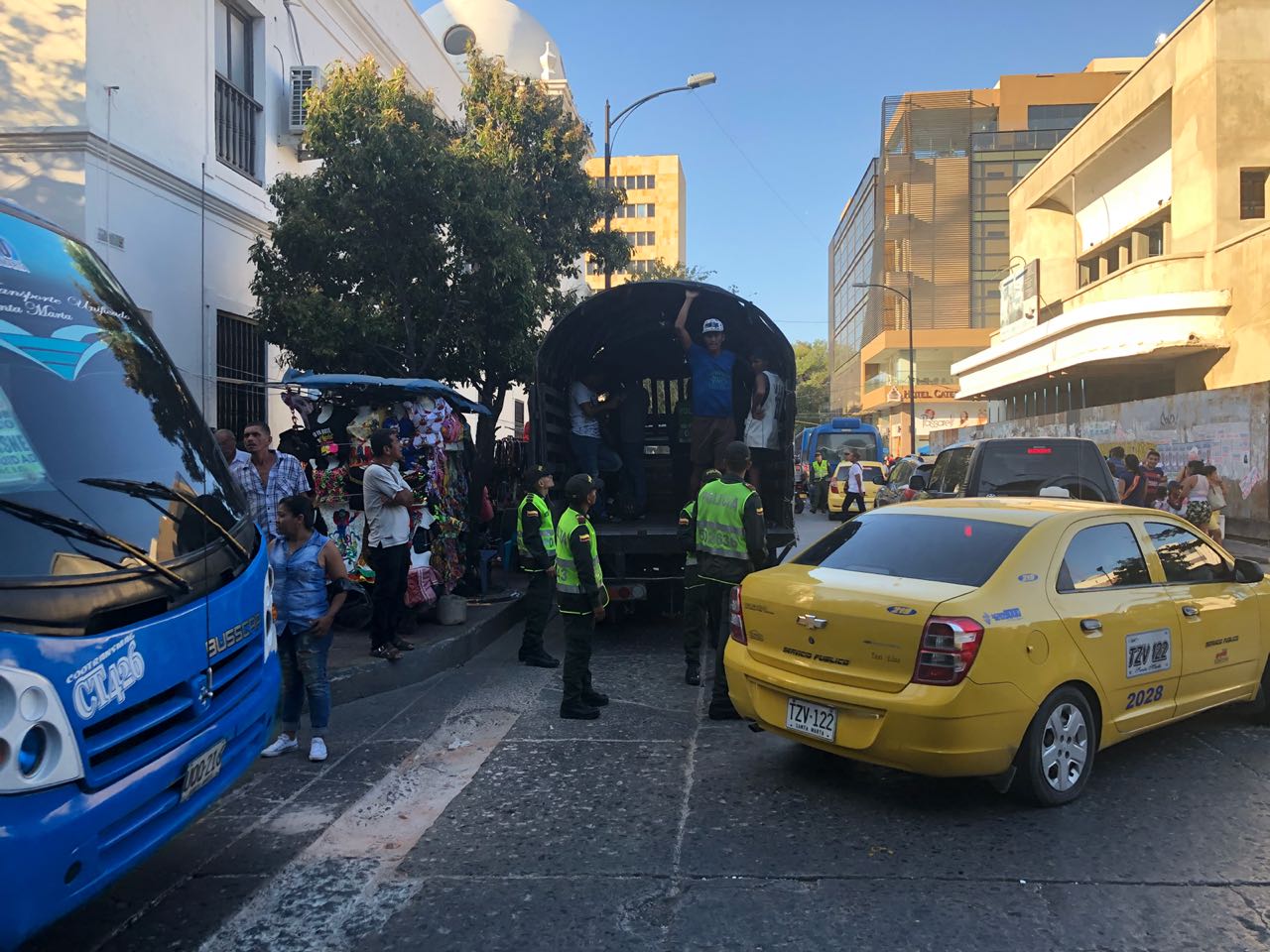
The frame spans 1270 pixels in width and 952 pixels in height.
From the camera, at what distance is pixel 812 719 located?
15.3ft

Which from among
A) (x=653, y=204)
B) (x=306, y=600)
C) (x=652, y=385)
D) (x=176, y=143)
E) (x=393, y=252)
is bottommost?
(x=306, y=600)

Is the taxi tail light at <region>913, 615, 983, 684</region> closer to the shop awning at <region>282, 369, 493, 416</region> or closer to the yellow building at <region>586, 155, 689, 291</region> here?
the shop awning at <region>282, 369, 493, 416</region>

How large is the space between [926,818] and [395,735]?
3.25 meters

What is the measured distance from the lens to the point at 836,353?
290ft

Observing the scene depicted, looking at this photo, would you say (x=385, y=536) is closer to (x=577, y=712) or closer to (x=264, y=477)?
(x=264, y=477)

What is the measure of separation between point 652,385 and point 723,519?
5337mm

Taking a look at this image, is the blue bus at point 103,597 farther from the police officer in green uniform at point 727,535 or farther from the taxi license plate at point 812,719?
the police officer in green uniform at point 727,535

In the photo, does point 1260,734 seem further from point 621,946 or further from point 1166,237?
point 1166,237

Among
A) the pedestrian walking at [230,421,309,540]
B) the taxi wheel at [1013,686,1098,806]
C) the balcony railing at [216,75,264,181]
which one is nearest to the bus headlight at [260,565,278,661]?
the pedestrian walking at [230,421,309,540]

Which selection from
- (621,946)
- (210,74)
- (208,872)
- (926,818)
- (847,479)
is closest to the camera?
(621,946)

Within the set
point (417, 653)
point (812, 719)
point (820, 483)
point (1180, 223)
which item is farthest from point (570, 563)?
point (1180, 223)

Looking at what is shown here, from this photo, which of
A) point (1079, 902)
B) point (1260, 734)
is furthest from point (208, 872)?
point (1260, 734)

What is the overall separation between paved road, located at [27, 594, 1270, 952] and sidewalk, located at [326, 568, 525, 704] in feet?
3.61

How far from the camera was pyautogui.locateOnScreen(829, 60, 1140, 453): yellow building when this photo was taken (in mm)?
58188
